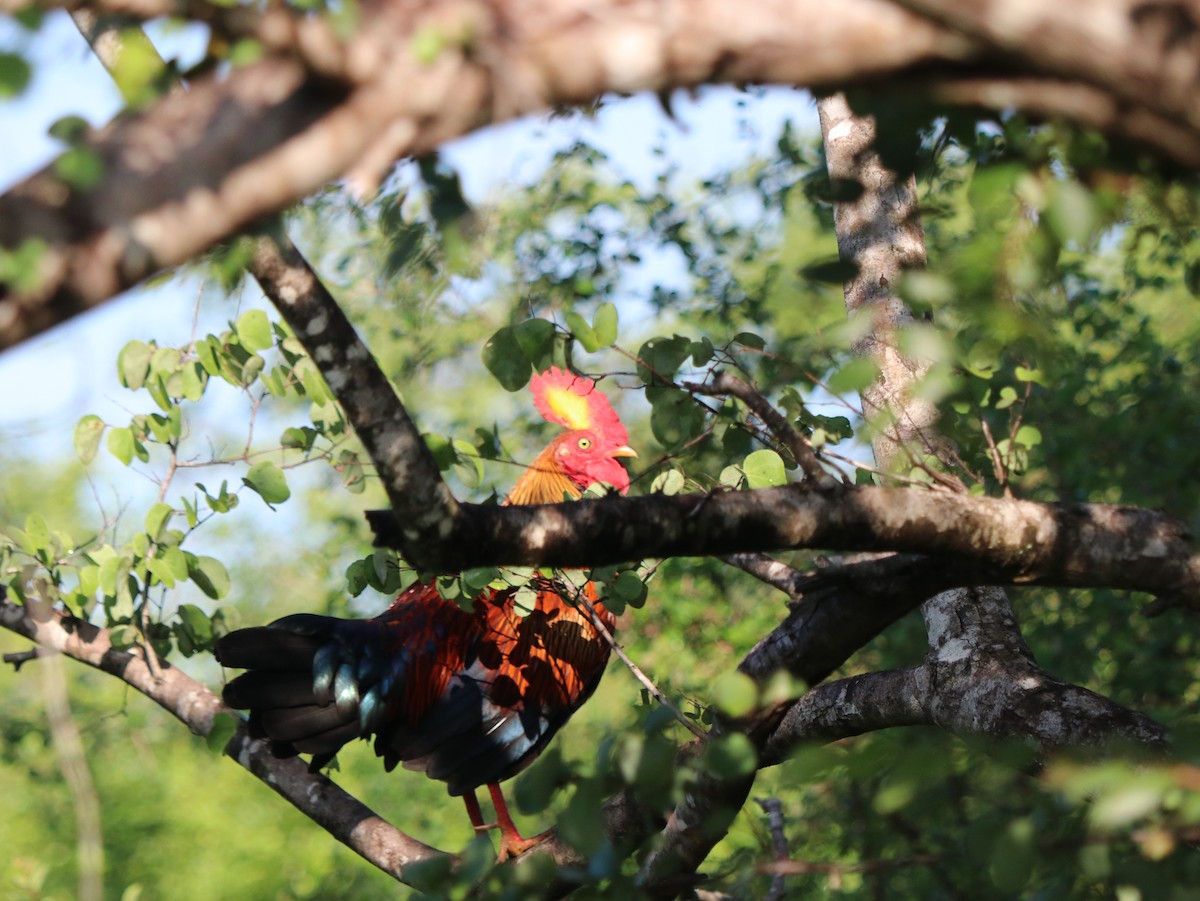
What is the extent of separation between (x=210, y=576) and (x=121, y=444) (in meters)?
0.45

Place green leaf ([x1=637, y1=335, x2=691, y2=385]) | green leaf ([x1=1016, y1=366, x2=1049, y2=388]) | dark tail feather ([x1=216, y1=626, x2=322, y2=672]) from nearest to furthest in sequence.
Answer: green leaf ([x1=637, y1=335, x2=691, y2=385]) → green leaf ([x1=1016, y1=366, x2=1049, y2=388]) → dark tail feather ([x1=216, y1=626, x2=322, y2=672])

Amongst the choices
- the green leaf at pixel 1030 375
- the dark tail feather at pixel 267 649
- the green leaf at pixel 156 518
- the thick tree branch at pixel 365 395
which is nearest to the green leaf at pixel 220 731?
the dark tail feather at pixel 267 649

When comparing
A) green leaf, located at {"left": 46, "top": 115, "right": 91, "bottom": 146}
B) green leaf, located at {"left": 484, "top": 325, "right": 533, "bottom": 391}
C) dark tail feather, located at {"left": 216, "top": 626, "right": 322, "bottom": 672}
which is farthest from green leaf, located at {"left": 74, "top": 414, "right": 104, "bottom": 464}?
green leaf, located at {"left": 46, "top": 115, "right": 91, "bottom": 146}

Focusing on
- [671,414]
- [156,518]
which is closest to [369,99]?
[671,414]

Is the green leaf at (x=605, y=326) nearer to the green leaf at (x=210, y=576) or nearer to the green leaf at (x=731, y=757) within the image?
the green leaf at (x=731, y=757)

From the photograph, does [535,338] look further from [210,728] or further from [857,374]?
[210,728]

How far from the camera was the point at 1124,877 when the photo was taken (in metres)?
1.30

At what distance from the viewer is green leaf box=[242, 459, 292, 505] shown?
10.5 feet

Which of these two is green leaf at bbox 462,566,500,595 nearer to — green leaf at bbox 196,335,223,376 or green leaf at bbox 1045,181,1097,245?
green leaf at bbox 196,335,223,376

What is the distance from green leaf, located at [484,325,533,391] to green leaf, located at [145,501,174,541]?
1.69 m

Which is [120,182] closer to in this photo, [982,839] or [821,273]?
[821,273]

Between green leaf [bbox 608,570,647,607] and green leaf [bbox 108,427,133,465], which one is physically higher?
green leaf [bbox 108,427,133,465]

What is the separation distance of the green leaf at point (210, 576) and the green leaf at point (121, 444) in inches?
13.4

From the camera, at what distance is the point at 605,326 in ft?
6.31
